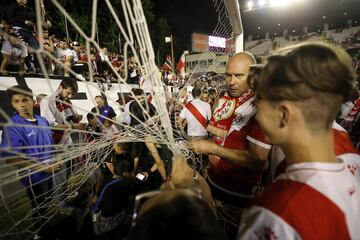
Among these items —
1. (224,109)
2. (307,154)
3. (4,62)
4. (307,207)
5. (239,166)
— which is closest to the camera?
(307,207)

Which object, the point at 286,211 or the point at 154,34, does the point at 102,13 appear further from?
the point at 286,211

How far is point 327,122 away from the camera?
3.12 ft

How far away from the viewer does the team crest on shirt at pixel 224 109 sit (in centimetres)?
234

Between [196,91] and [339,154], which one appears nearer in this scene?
[339,154]

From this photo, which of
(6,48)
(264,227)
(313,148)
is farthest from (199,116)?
(6,48)

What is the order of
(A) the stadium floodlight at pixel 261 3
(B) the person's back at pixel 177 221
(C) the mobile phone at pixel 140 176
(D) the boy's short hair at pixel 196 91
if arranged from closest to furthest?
(B) the person's back at pixel 177 221
(C) the mobile phone at pixel 140 176
(D) the boy's short hair at pixel 196 91
(A) the stadium floodlight at pixel 261 3

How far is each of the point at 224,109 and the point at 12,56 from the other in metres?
6.36

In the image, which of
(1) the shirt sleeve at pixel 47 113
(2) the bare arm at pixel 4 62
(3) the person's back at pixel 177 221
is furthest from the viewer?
(2) the bare arm at pixel 4 62

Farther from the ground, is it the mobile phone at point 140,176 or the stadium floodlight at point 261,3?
the stadium floodlight at point 261,3

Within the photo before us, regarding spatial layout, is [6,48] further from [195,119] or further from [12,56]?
[195,119]

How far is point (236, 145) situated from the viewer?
2.08 metres

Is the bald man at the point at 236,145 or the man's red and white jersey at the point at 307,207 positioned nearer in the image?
the man's red and white jersey at the point at 307,207

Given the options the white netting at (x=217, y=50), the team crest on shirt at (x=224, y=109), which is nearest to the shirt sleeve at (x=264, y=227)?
the team crest on shirt at (x=224, y=109)

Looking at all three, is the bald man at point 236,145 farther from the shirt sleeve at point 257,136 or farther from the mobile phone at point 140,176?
the mobile phone at point 140,176
